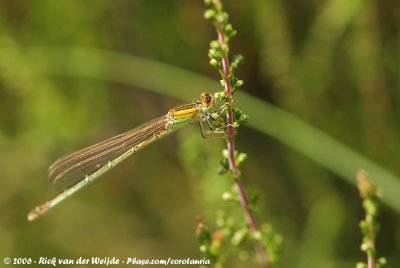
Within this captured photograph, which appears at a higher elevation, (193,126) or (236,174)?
(193,126)

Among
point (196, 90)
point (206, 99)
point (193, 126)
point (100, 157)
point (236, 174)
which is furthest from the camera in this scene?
point (193, 126)

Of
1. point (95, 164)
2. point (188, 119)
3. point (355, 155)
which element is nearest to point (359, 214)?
point (355, 155)

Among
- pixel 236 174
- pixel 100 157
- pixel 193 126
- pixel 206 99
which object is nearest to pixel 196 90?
pixel 193 126

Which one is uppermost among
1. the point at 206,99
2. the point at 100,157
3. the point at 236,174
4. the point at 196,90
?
the point at 196,90

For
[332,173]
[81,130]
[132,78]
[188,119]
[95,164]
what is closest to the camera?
[188,119]

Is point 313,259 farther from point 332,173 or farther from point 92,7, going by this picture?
point 92,7

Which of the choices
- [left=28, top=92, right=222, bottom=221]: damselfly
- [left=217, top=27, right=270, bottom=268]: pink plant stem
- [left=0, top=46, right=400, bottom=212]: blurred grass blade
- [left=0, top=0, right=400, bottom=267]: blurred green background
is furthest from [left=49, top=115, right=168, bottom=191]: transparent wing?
[left=217, top=27, right=270, bottom=268]: pink plant stem

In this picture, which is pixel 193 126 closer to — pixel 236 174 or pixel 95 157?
pixel 95 157

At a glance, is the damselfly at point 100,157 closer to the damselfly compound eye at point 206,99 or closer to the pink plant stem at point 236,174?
the damselfly compound eye at point 206,99

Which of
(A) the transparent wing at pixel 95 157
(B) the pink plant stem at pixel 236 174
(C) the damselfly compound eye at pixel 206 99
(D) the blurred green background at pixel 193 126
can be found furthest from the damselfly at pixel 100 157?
(B) the pink plant stem at pixel 236 174
